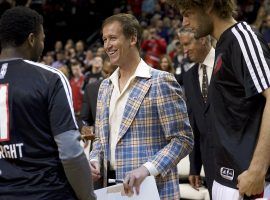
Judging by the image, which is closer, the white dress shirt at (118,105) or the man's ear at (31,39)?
the man's ear at (31,39)

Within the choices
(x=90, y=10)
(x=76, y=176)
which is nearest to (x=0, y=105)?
(x=76, y=176)

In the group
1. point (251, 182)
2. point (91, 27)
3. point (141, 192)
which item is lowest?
point (141, 192)

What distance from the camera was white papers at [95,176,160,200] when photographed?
3463 millimetres

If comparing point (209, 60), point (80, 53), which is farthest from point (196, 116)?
point (80, 53)

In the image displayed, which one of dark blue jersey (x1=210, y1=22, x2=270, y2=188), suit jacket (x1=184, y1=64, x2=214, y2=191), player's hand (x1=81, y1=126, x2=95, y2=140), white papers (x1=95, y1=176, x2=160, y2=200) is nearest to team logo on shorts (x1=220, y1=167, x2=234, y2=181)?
dark blue jersey (x1=210, y1=22, x2=270, y2=188)

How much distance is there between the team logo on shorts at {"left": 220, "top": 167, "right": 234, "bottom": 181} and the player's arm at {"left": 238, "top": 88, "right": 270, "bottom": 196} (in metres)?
0.18

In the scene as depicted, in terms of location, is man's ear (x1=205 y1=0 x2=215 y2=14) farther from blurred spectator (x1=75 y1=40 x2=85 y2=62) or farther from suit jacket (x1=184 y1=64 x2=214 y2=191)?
blurred spectator (x1=75 y1=40 x2=85 y2=62)

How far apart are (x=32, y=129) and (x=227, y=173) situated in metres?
0.96

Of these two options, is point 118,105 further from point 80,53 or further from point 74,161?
point 80,53

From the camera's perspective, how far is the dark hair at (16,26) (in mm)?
3010

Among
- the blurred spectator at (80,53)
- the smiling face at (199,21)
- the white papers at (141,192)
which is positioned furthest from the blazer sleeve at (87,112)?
the blurred spectator at (80,53)

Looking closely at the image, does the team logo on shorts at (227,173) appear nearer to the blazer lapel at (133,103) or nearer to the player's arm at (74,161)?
the player's arm at (74,161)

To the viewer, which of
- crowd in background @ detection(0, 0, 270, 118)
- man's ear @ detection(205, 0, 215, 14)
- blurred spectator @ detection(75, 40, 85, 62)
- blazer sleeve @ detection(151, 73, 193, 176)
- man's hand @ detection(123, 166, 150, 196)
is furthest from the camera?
blurred spectator @ detection(75, 40, 85, 62)

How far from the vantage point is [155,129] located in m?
3.67
